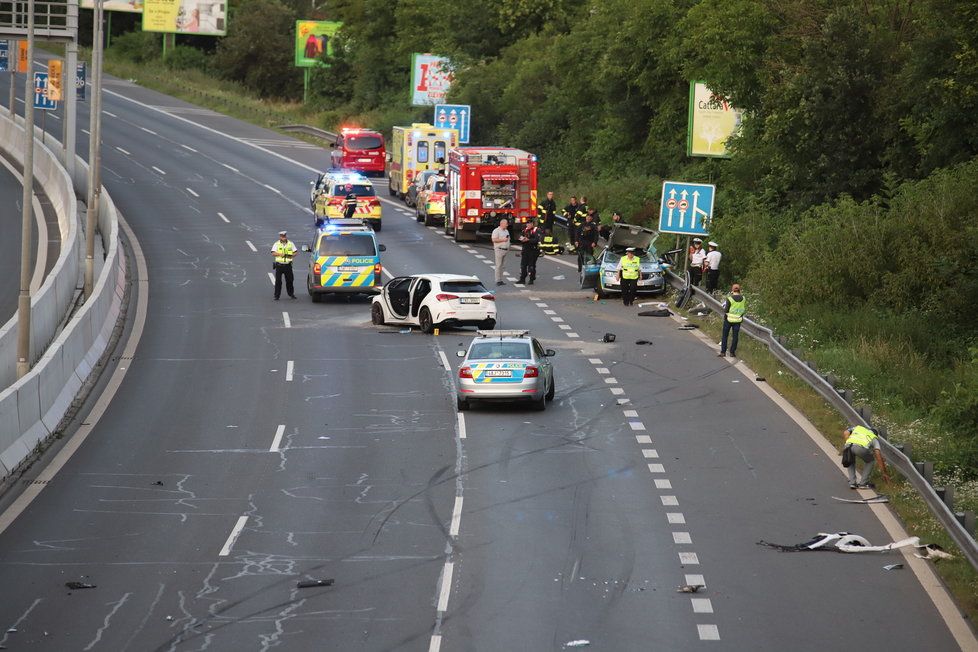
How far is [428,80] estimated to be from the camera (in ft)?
276

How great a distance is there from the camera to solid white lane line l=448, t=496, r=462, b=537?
1895 cm

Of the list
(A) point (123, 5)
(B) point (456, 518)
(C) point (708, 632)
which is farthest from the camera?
(A) point (123, 5)

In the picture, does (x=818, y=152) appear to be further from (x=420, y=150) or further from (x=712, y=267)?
(x=420, y=150)

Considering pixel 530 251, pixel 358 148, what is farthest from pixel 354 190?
pixel 358 148

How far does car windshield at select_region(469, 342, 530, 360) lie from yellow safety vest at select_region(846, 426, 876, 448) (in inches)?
276

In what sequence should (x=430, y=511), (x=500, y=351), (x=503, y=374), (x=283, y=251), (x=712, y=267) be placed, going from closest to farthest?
(x=430, y=511) → (x=503, y=374) → (x=500, y=351) → (x=712, y=267) → (x=283, y=251)

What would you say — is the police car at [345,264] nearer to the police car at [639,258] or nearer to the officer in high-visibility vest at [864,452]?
the police car at [639,258]

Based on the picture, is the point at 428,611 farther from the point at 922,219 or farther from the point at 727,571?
the point at 922,219

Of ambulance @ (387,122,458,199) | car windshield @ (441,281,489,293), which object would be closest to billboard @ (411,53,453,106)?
ambulance @ (387,122,458,199)

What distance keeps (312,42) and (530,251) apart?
220ft

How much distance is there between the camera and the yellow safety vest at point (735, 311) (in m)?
30.7

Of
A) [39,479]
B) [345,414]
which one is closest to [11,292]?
[345,414]

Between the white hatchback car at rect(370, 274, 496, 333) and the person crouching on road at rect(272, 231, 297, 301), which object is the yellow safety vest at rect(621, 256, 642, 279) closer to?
the white hatchback car at rect(370, 274, 496, 333)

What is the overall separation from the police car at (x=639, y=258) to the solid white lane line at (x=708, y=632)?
24013 mm
